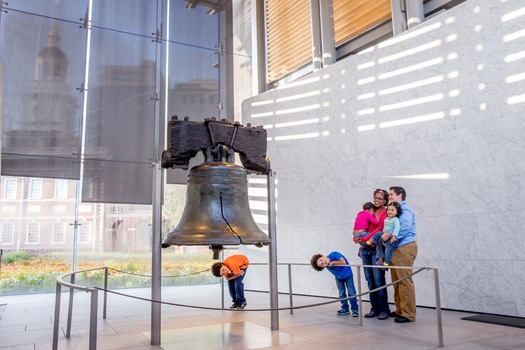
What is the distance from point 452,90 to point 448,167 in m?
1.02

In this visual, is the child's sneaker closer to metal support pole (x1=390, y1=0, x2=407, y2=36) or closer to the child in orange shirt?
the child in orange shirt

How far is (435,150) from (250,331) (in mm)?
3396

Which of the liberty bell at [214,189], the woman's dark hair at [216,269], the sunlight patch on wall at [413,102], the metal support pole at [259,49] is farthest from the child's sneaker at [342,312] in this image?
the metal support pole at [259,49]

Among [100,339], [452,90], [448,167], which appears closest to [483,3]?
[452,90]

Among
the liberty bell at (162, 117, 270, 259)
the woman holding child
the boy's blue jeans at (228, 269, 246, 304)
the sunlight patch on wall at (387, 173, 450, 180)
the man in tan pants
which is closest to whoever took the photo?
the liberty bell at (162, 117, 270, 259)

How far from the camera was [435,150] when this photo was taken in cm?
575

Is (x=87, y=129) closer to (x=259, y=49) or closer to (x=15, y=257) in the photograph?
(x=15, y=257)

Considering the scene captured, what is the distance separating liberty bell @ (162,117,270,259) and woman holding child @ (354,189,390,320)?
2.03 meters

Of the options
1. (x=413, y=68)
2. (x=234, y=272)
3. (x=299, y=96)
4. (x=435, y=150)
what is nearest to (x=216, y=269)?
(x=234, y=272)

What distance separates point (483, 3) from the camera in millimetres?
5348

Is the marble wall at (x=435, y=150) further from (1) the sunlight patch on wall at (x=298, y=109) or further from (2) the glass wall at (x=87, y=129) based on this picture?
(2) the glass wall at (x=87, y=129)

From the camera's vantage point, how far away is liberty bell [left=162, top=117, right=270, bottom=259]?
10.9 ft

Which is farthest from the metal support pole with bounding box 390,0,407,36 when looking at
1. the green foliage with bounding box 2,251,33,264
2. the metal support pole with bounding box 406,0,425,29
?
the green foliage with bounding box 2,251,33,264

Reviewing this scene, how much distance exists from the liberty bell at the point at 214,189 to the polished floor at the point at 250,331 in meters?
0.58
